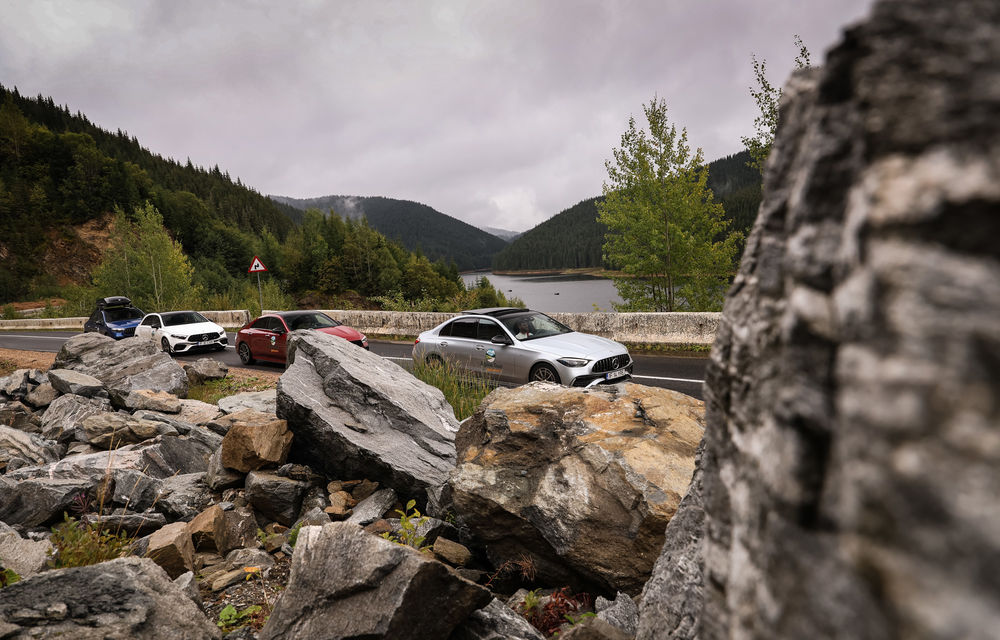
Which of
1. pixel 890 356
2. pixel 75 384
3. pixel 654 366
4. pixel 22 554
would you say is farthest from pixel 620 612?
pixel 75 384

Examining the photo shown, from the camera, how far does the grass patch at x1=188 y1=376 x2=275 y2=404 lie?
11.2 meters

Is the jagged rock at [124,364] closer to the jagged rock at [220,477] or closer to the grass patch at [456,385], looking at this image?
the jagged rock at [220,477]

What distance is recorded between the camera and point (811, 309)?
2.62 ft

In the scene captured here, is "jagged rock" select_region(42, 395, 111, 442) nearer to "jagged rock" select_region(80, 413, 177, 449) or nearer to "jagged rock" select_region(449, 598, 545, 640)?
"jagged rock" select_region(80, 413, 177, 449)

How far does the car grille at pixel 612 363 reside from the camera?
920 cm

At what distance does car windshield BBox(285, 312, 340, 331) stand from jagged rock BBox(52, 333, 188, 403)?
11.7 feet

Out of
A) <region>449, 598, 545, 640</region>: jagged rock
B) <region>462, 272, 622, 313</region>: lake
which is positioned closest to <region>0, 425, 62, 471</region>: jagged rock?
<region>449, 598, 545, 640</region>: jagged rock

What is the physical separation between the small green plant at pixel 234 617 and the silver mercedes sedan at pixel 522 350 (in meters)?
6.21

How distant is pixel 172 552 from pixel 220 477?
1809 millimetres

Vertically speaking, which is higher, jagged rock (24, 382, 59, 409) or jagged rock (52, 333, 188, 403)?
jagged rock (52, 333, 188, 403)

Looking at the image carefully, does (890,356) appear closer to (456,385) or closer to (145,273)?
(456,385)

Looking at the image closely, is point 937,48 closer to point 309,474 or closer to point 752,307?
point 752,307

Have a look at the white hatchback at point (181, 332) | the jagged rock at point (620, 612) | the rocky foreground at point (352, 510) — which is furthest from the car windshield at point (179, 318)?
the jagged rock at point (620, 612)

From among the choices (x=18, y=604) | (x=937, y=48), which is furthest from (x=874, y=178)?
(x=18, y=604)
